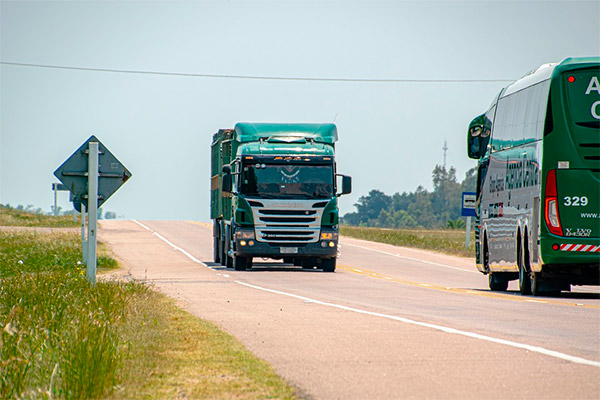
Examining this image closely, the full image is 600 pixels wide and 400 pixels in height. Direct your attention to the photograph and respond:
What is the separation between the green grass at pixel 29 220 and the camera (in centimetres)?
7750

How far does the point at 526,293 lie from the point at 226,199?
1319 cm

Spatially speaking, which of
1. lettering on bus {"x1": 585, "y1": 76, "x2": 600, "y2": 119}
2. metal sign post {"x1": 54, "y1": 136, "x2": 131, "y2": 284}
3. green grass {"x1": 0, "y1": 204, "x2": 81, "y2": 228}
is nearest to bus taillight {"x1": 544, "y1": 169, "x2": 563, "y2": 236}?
lettering on bus {"x1": 585, "y1": 76, "x2": 600, "y2": 119}

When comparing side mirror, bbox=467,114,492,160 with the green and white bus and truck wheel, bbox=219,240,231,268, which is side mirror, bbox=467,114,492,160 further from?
truck wheel, bbox=219,240,231,268

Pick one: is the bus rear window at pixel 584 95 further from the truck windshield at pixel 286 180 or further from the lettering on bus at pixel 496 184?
the truck windshield at pixel 286 180

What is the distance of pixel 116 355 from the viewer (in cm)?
958

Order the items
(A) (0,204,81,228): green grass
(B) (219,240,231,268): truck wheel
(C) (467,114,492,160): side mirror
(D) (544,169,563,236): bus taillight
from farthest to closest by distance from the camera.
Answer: (A) (0,204,81,228): green grass → (B) (219,240,231,268): truck wheel → (C) (467,114,492,160): side mirror → (D) (544,169,563,236): bus taillight

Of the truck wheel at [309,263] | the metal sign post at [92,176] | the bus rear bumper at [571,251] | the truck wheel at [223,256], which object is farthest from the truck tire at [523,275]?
the truck wheel at [223,256]

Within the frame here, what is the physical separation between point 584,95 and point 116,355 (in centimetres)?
1255

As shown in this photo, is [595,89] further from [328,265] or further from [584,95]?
[328,265]

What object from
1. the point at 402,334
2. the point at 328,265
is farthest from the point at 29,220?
the point at 402,334

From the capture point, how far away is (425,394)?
8469 mm

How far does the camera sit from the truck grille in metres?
30.0

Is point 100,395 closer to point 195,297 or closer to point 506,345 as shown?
point 506,345

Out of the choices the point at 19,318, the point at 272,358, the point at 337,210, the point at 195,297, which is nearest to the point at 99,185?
the point at 195,297
